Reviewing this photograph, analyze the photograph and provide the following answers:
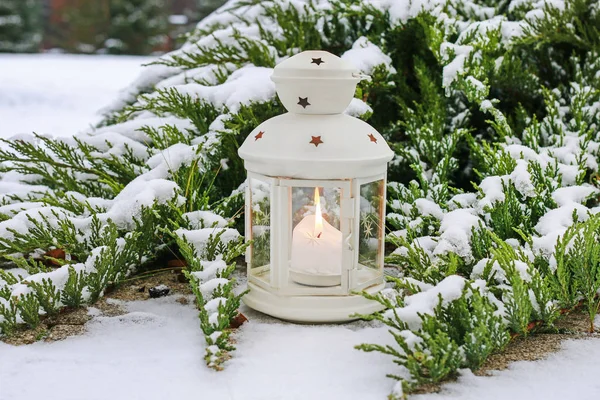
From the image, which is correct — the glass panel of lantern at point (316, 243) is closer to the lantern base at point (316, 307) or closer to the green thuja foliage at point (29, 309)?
the lantern base at point (316, 307)

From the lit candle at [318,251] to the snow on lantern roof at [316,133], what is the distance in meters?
0.16

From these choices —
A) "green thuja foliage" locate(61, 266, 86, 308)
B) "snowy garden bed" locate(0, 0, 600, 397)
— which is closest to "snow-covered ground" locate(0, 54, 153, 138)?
"snowy garden bed" locate(0, 0, 600, 397)

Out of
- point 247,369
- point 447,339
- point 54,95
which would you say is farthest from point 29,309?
point 54,95

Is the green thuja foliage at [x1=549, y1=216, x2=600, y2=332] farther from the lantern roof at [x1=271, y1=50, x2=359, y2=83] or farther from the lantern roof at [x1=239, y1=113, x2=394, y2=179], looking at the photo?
the lantern roof at [x1=271, y1=50, x2=359, y2=83]

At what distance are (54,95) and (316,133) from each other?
18.6 ft

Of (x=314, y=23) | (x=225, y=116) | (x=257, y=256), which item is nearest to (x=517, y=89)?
(x=314, y=23)

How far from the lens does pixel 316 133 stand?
77.8 inches

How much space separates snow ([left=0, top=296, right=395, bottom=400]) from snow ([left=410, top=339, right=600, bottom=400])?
18 centimetres

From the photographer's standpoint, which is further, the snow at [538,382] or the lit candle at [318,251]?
the lit candle at [318,251]

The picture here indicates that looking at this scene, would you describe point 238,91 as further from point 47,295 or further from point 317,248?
point 47,295

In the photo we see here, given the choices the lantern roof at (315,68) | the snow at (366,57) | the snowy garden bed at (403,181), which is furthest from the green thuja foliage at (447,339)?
the snow at (366,57)

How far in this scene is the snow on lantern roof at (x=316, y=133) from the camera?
195 centimetres

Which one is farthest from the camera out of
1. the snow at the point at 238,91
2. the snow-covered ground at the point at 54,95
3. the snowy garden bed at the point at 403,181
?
the snow-covered ground at the point at 54,95

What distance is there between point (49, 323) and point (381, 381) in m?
0.99
